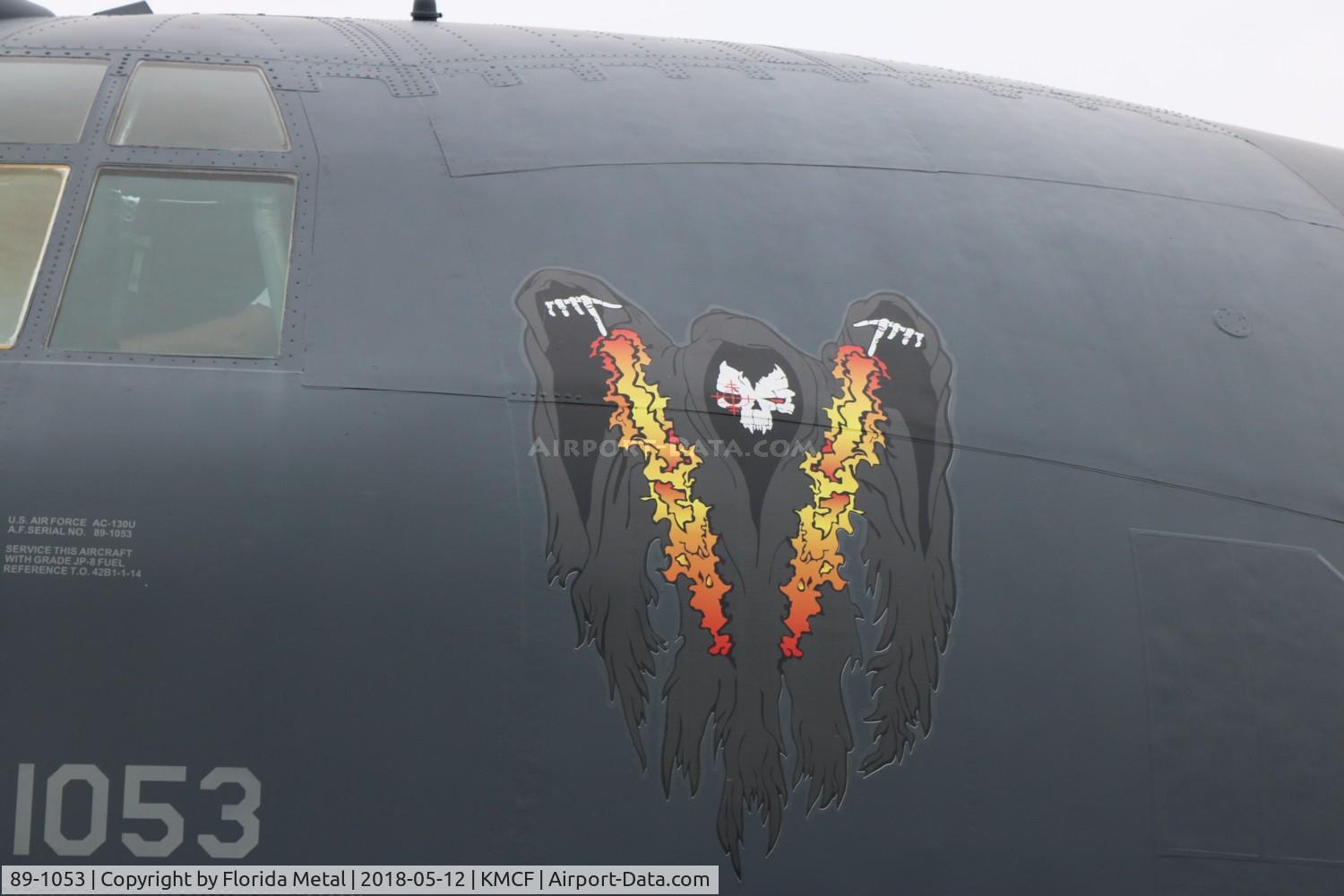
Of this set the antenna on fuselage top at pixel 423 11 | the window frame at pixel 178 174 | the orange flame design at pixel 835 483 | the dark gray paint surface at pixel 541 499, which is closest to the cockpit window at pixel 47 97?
the dark gray paint surface at pixel 541 499

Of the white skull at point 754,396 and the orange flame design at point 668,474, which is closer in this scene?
the orange flame design at point 668,474

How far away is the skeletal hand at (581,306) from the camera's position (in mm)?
6125

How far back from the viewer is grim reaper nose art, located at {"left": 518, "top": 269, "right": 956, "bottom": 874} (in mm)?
5695

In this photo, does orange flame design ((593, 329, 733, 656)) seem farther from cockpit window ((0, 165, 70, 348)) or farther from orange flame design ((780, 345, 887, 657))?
cockpit window ((0, 165, 70, 348))

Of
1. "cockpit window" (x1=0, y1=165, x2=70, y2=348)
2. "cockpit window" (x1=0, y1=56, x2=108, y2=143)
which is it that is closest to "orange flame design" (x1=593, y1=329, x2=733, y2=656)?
"cockpit window" (x1=0, y1=165, x2=70, y2=348)

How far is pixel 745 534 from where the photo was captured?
19.2 ft

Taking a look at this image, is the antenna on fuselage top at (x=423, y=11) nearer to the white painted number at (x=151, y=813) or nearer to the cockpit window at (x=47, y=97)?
the cockpit window at (x=47, y=97)

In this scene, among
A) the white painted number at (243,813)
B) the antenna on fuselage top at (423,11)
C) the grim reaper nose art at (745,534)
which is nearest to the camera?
the white painted number at (243,813)

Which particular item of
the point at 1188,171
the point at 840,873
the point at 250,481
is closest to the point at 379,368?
the point at 250,481

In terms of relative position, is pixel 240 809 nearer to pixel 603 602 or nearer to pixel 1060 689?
pixel 603 602

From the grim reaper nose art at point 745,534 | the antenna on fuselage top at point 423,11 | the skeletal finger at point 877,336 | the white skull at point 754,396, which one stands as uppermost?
the antenna on fuselage top at point 423,11

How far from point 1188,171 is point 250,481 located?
18.8 ft

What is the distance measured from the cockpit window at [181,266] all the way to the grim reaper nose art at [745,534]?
4.07 feet

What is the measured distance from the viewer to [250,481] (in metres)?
5.55
